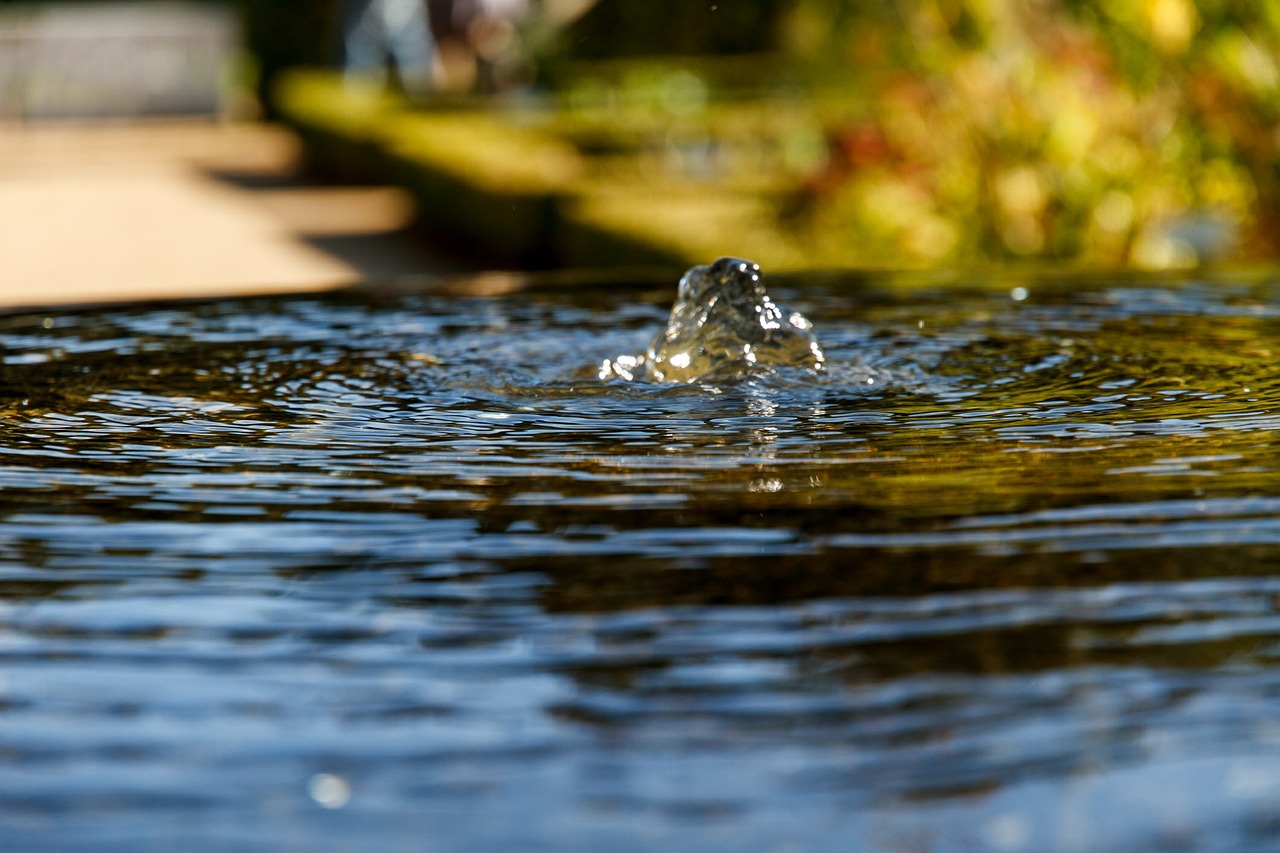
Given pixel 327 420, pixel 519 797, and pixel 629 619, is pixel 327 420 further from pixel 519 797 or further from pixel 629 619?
pixel 519 797

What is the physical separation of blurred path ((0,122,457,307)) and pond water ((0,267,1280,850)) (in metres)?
5.74

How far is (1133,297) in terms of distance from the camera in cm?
327

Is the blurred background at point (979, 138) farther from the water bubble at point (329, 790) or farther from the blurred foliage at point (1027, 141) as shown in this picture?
the water bubble at point (329, 790)

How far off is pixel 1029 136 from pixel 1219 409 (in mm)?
5211

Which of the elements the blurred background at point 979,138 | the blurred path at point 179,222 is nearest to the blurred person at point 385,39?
the blurred path at point 179,222

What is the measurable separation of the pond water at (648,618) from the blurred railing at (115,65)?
771 inches

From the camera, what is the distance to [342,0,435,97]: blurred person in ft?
68.8

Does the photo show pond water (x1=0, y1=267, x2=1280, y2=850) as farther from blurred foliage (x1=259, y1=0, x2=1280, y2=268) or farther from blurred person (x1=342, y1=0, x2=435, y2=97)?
blurred person (x1=342, y1=0, x2=435, y2=97)

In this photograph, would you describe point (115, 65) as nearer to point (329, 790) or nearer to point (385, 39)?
point (385, 39)

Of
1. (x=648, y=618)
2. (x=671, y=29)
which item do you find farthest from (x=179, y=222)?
(x=648, y=618)

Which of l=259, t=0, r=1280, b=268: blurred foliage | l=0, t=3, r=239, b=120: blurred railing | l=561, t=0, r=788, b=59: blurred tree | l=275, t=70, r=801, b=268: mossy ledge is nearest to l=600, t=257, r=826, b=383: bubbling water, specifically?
l=259, t=0, r=1280, b=268: blurred foliage

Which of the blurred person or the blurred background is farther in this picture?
the blurred person

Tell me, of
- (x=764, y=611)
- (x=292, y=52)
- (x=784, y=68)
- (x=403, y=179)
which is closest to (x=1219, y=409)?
(x=764, y=611)

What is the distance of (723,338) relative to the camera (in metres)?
2.71
